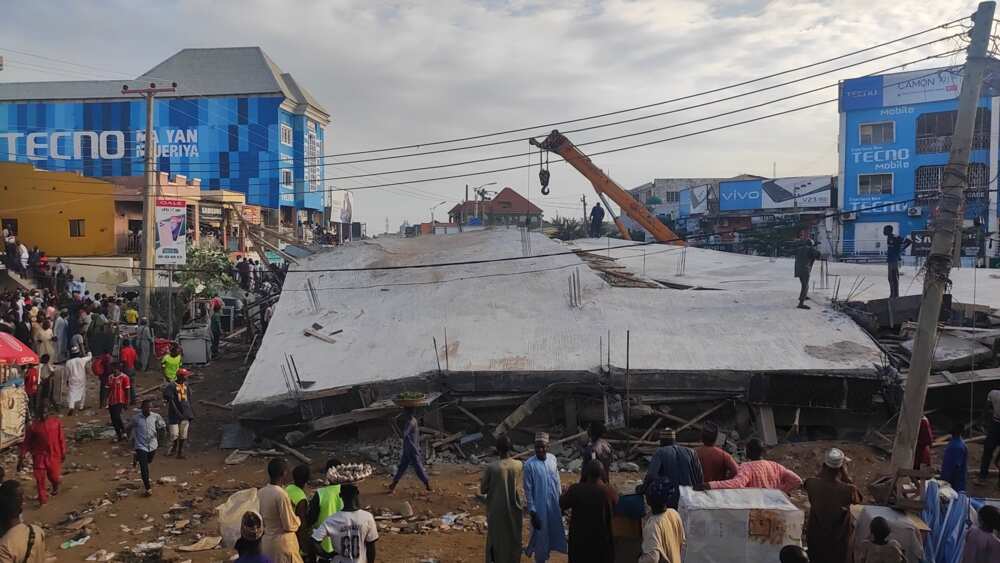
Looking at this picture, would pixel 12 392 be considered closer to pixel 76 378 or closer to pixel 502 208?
pixel 76 378

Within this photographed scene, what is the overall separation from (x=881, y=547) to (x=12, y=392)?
38.2ft

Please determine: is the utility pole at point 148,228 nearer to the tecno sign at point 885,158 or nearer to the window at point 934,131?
the tecno sign at point 885,158

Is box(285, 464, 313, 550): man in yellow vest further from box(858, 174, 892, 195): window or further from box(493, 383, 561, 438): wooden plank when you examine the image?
box(858, 174, 892, 195): window

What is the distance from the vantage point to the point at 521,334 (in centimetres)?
1307

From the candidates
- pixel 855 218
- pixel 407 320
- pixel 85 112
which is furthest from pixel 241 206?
pixel 855 218

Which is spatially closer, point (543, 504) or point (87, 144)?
point (543, 504)

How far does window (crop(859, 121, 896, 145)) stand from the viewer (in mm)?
36781

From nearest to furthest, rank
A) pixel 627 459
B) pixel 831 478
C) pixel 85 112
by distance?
pixel 831 478, pixel 627 459, pixel 85 112

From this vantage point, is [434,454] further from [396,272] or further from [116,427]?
[396,272]

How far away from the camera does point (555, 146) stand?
21203mm

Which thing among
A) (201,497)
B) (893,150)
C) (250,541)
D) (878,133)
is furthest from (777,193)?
(250,541)

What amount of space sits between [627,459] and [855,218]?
105 ft

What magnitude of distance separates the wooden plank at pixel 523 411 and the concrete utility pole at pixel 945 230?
4993 millimetres

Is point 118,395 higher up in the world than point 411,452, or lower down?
higher up
